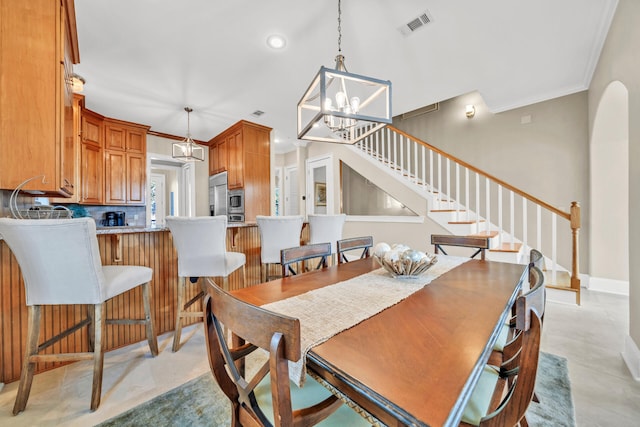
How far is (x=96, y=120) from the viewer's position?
420 cm

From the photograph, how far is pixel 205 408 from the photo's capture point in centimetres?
142

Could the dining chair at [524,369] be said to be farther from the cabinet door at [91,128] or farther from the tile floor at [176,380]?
the cabinet door at [91,128]

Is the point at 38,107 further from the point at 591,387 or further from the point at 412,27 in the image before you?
the point at 591,387

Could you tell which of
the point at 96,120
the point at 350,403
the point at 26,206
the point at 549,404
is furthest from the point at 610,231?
the point at 96,120

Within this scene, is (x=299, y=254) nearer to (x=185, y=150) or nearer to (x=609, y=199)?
(x=185, y=150)

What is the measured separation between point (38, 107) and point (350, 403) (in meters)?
2.39

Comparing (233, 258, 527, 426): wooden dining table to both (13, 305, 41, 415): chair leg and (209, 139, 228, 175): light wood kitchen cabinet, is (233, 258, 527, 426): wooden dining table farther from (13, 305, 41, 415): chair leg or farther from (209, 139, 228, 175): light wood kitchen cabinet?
(209, 139, 228, 175): light wood kitchen cabinet

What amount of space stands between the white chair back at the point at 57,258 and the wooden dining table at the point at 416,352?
3.17 ft

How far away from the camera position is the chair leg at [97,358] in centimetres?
143

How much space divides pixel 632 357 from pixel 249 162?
4.86 meters

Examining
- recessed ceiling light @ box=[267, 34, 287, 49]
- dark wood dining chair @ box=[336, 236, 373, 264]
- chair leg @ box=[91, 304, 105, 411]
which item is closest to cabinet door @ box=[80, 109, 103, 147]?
recessed ceiling light @ box=[267, 34, 287, 49]

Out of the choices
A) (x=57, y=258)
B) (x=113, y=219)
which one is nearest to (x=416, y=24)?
(x=57, y=258)

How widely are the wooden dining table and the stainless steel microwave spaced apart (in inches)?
148

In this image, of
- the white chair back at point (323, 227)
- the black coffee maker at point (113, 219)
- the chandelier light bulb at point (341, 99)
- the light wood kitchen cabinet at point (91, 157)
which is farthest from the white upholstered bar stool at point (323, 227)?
the black coffee maker at point (113, 219)
